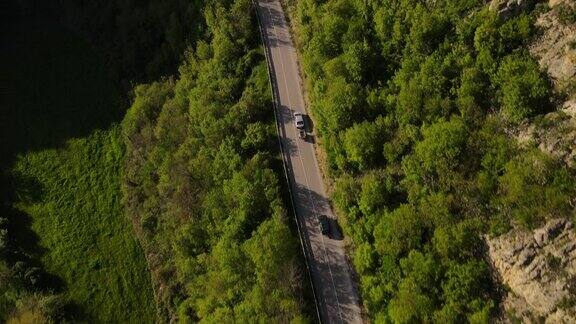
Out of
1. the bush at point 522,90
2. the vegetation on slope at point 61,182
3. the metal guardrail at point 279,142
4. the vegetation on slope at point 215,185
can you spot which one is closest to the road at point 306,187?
the metal guardrail at point 279,142

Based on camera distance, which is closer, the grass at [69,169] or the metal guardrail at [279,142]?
the metal guardrail at [279,142]

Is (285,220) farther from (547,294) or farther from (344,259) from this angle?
(547,294)

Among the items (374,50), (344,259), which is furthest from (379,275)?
(374,50)

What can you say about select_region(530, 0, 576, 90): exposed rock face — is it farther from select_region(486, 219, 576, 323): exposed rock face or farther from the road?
the road

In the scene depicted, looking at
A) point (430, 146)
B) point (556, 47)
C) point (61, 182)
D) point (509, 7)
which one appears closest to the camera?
point (556, 47)

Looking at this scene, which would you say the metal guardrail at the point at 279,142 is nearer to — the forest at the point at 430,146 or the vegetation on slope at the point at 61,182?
the forest at the point at 430,146

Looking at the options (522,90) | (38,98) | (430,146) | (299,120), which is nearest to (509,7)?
(522,90)

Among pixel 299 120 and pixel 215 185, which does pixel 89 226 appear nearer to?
pixel 215 185
